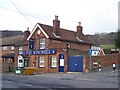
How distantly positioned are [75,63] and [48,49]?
5.95m

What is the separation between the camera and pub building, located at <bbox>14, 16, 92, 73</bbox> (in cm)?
4546

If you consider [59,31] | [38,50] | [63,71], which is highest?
[59,31]

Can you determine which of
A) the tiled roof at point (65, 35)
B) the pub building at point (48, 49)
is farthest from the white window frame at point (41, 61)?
the tiled roof at point (65, 35)

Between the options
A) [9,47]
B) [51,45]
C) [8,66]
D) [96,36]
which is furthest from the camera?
[96,36]

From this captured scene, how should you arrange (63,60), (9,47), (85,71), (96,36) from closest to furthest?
(85,71)
(63,60)
(9,47)
(96,36)

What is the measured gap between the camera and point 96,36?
328 feet

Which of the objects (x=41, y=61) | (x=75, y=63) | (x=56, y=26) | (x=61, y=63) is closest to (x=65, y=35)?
(x=56, y=26)

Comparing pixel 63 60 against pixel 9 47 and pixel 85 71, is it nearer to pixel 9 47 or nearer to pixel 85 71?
pixel 85 71

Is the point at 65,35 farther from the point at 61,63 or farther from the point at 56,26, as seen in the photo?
the point at 61,63

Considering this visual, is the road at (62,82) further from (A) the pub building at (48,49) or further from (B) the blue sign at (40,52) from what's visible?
(B) the blue sign at (40,52)

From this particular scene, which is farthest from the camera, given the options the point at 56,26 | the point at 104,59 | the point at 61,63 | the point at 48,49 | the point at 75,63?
the point at 56,26

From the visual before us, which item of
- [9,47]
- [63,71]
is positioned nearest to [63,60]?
[63,71]

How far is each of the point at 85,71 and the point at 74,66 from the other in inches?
91.9

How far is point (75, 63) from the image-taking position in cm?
4328
